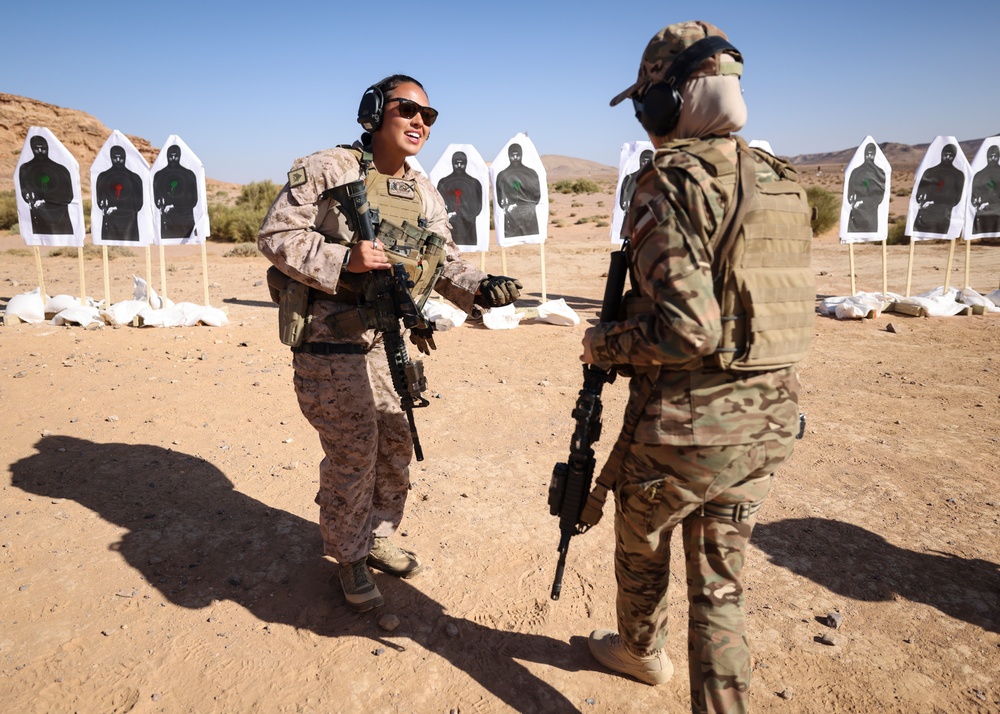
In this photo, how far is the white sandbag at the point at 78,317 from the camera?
7.49m

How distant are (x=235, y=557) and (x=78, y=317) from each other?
18.8 ft

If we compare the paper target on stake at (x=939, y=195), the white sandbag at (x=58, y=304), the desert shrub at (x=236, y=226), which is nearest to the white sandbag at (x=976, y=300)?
the paper target on stake at (x=939, y=195)

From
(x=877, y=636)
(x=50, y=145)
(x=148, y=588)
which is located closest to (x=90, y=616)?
(x=148, y=588)

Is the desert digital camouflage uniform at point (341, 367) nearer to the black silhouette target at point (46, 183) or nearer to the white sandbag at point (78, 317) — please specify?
the white sandbag at point (78, 317)

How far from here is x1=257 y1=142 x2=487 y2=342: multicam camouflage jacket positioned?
7.89ft

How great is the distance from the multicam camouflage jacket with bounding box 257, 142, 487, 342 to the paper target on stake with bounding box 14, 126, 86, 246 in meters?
7.97

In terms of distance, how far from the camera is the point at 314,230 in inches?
102

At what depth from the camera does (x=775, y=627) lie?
2.70m

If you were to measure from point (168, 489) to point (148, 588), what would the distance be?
3.35 ft

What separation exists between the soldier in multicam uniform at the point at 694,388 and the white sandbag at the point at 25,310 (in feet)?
26.5

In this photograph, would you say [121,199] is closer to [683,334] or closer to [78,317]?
[78,317]

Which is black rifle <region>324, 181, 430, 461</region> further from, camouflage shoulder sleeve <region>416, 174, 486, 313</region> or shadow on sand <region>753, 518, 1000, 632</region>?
shadow on sand <region>753, 518, 1000, 632</region>

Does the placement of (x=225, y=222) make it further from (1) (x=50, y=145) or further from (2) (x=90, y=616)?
(2) (x=90, y=616)

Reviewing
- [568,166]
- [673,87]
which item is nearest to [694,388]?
[673,87]
